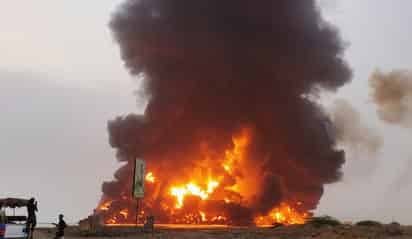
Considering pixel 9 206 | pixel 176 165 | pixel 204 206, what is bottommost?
pixel 9 206

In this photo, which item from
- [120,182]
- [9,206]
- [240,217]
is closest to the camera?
[9,206]

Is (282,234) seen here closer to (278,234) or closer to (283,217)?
(278,234)

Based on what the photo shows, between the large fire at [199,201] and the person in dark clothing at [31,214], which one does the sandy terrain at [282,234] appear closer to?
the person in dark clothing at [31,214]

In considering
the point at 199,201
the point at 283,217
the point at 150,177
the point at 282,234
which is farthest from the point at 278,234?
the point at 150,177

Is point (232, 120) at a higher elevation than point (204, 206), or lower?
higher

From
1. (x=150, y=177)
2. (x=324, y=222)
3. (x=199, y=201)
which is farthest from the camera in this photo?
(x=150, y=177)

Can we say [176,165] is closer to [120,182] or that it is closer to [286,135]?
[120,182]

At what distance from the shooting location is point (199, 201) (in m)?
83.6

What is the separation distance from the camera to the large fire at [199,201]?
83250mm

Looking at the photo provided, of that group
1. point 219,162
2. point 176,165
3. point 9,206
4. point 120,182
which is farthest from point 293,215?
point 9,206

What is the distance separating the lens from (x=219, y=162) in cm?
8581

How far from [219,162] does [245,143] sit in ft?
18.4

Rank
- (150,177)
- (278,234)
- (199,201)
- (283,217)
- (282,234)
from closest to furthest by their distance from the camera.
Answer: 1. (282,234)
2. (278,234)
3. (199,201)
4. (283,217)
5. (150,177)

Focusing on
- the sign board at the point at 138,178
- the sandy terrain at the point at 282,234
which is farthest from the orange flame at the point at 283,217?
the sign board at the point at 138,178
